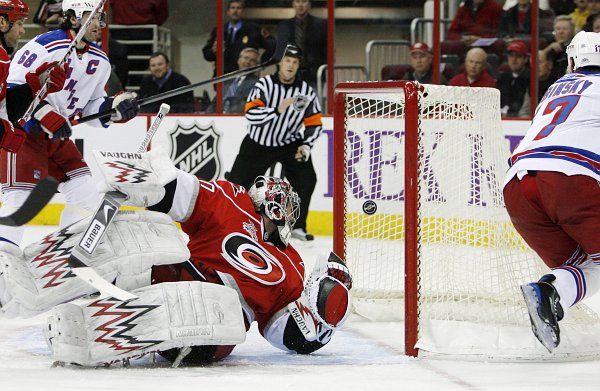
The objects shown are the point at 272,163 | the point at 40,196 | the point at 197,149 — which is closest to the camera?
the point at 40,196

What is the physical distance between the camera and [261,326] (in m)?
3.37

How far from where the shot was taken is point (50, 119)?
4105 mm

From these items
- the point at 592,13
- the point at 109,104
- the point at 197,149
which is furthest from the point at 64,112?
the point at 592,13

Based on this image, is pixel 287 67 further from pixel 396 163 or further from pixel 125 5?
pixel 396 163

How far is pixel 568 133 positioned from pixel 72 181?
1991 millimetres

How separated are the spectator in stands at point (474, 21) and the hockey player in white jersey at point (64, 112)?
344 centimetres

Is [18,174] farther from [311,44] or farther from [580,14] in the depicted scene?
[580,14]

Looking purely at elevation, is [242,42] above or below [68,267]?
above

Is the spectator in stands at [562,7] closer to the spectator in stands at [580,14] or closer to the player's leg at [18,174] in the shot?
the spectator in stands at [580,14]

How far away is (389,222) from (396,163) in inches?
11.0

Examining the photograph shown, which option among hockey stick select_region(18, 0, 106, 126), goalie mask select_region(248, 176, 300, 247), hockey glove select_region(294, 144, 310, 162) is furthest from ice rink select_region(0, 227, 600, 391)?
hockey glove select_region(294, 144, 310, 162)

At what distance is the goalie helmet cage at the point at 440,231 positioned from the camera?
3.43 m

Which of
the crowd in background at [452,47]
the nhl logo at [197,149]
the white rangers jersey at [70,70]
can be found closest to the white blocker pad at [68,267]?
the white rangers jersey at [70,70]

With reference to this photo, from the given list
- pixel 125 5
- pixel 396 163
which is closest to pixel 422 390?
pixel 396 163
